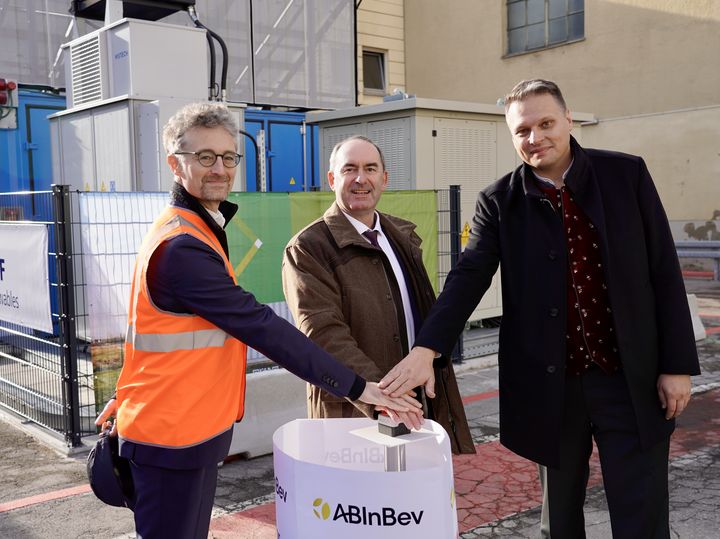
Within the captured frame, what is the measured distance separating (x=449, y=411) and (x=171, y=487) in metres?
1.21

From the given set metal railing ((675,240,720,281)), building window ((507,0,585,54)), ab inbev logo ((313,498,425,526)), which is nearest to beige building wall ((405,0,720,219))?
building window ((507,0,585,54))

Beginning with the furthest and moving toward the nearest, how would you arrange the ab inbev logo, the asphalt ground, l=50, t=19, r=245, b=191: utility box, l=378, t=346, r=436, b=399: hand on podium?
l=50, t=19, r=245, b=191: utility box
the asphalt ground
l=378, t=346, r=436, b=399: hand on podium
the ab inbev logo

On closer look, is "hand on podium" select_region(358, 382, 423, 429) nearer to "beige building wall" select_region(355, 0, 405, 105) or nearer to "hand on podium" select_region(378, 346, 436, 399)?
"hand on podium" select_region(378, 346, 436, 399)

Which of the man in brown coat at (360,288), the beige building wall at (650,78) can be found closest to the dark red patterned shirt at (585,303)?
the man in brown coat at (360,288)

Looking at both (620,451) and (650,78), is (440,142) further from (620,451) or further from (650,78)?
(650,78)

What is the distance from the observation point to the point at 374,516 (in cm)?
190

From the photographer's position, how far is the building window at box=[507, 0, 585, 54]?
58.3 feet

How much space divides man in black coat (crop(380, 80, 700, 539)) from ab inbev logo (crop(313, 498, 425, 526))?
2.26 feet

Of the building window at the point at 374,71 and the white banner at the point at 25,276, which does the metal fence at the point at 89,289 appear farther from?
the building window at the point at 374,71

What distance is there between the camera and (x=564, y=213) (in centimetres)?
274

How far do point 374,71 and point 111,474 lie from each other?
63.0 ft

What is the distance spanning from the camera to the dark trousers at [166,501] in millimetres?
2221

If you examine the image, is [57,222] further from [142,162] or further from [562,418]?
[562,418]

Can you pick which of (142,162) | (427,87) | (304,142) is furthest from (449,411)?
(427,87)
